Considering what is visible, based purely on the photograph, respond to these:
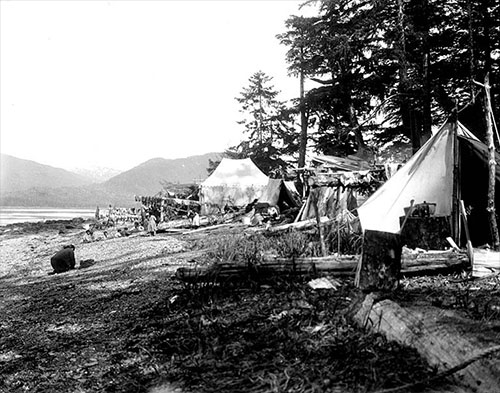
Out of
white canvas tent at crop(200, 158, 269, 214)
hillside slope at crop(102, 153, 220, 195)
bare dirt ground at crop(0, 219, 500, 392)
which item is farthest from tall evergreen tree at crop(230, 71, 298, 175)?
hillside slope at crop(102, 153, 220, 195)

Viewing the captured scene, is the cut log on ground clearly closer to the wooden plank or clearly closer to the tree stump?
the tree stump

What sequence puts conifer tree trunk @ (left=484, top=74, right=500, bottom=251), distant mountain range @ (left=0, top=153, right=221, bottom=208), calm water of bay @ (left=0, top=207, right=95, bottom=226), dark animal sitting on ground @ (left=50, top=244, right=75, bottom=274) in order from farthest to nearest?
distant mountain range @ (left=0, top=153, right=221, bottom=208) < calm water of bay @ (left=0, top=207, right=95, bottom=226) < dark animal sitting on ground @ (left=50, top=244, right=75, bottom=274) < conifer tree trunk @ (left=484, top=74, right=500, bottom=251)

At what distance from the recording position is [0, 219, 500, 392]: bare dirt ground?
328 centimetres

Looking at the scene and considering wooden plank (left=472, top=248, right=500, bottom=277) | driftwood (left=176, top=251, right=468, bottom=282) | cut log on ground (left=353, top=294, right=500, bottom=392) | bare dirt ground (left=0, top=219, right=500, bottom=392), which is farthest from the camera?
driftwood (left=176, top=251, right=468, bottom=282)

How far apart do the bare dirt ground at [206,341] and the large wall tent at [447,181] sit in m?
3.31

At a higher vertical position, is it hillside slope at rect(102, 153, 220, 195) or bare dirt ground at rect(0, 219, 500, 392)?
hillside slope at rect(102, 153, 220, 195)

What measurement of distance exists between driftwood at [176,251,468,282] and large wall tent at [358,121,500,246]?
228 centimetres

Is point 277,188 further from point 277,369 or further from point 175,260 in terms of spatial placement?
point 277,369

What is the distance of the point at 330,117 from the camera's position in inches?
1124

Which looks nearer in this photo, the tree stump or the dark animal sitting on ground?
the tree stump

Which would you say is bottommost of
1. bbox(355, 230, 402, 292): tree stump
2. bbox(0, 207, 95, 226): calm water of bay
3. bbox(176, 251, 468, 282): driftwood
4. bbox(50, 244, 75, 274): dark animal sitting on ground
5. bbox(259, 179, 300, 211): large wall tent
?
bbox(0, 207, 95, 226): calm water of bay

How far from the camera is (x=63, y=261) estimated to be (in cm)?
1181

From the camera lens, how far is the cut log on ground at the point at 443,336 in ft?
9.05

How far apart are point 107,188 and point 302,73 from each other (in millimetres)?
151642
